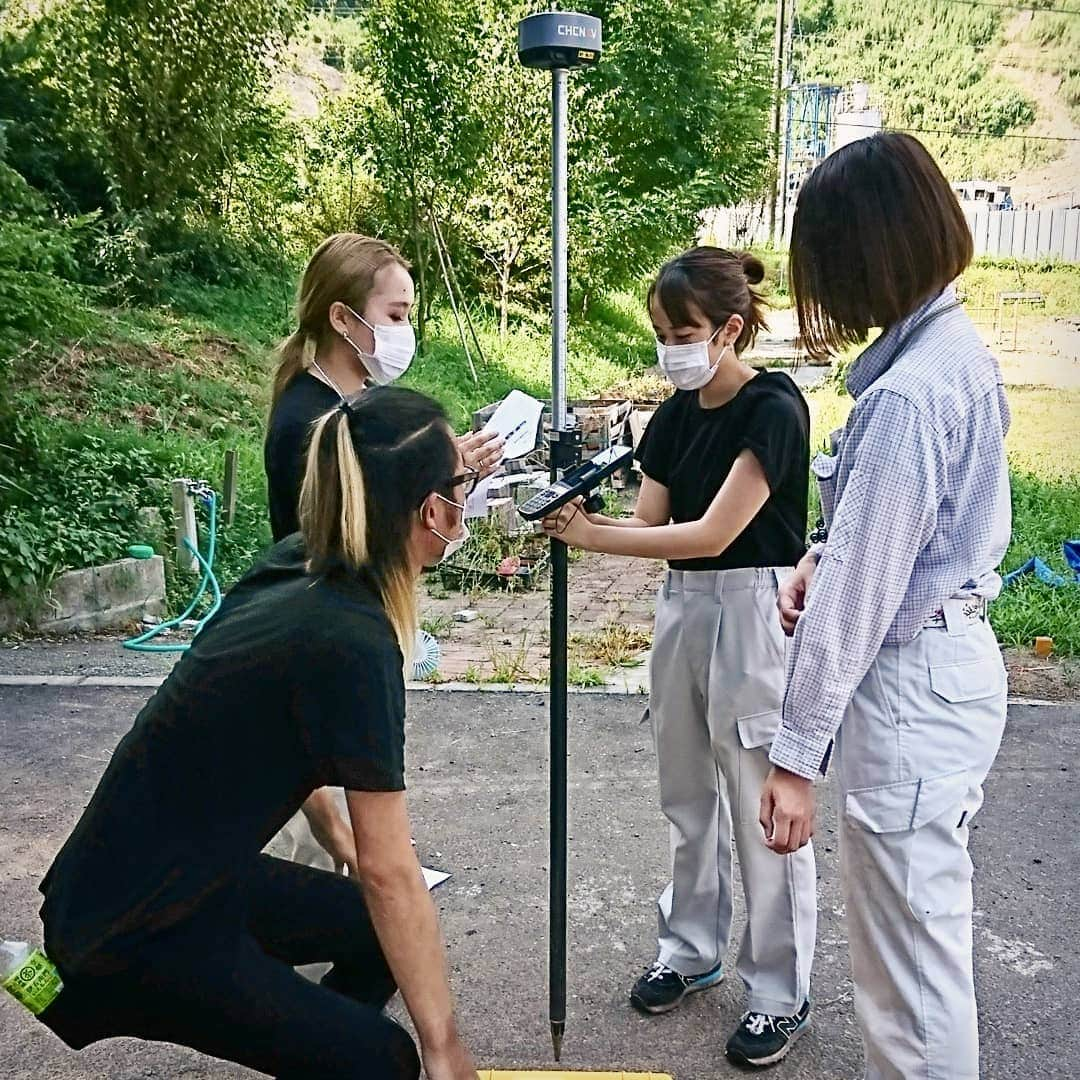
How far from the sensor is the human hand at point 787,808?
189cm

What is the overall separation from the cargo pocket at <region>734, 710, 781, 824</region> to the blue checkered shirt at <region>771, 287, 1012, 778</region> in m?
0.69

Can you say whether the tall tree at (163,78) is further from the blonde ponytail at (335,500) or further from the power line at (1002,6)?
the power line at (1002,6)

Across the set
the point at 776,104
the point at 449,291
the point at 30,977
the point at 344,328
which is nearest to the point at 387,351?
the point at 344,328

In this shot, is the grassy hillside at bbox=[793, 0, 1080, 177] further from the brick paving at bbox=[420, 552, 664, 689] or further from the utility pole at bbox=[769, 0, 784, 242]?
the brick paving at bbox=[420, 552, 664, 689]

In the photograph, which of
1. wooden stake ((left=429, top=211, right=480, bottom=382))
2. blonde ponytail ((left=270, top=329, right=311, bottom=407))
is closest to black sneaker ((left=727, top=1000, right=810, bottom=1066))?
blonde ponytail ((left=270, top=329, right=311, bottom=407))

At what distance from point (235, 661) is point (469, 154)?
43.1 feet

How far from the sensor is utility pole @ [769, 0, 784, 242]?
774 inches

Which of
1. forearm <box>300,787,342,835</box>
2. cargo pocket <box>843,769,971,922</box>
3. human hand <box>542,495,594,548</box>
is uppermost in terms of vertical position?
human hand <box>542,495,594,548</box>

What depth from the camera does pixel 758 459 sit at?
249 centimetres

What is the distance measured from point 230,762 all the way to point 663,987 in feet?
4.84

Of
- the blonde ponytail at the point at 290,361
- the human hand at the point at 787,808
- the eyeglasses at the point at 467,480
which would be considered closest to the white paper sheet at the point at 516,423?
the eyeglasses at the point at 467,480

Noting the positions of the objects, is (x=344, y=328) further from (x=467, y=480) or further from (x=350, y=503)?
(x=350, y=503)

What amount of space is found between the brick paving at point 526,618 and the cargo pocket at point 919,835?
337 cm

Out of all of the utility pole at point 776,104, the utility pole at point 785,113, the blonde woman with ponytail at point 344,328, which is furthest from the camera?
the utility pole at point 785,113
